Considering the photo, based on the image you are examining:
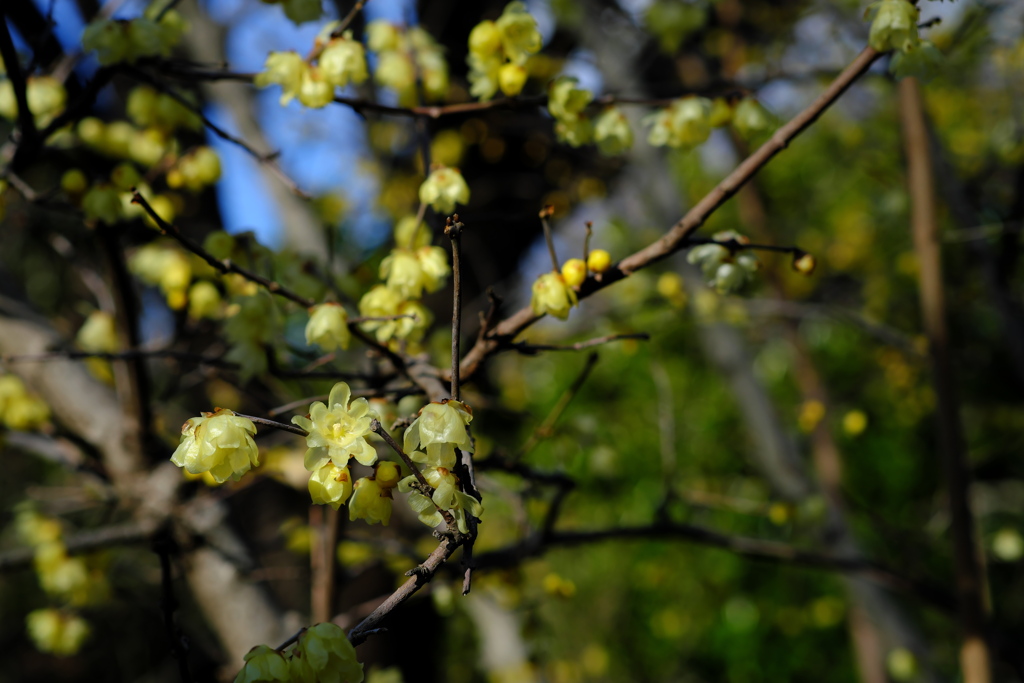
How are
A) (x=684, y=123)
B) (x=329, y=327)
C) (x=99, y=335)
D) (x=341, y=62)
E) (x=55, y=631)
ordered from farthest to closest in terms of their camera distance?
(x=55, y=631)
(x=99, y=335)
(x=684, y=123)
(x=341, y=62)
(x=329, y=327)

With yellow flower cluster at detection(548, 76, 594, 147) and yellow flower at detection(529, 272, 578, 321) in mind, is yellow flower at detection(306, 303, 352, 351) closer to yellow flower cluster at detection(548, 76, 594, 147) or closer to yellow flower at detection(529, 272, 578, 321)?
yellow flower at detection(529, 272, 578, 321)

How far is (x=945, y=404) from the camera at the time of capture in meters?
2.02

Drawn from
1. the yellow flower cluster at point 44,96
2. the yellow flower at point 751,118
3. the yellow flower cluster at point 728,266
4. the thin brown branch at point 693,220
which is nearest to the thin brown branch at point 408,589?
the thin brown branch at point 693,220

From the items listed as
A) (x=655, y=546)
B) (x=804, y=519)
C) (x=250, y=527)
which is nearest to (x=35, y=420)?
(x=250, y=527)

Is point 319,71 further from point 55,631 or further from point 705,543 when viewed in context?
point 55,631

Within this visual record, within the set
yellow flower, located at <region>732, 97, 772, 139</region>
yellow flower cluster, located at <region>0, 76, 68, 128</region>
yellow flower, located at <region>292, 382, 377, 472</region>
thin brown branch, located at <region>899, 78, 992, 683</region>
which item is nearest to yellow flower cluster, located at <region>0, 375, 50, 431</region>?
yellow flower cluster, located at <region>0, 76, 68, 128</region>

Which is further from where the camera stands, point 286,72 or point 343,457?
point 286,72

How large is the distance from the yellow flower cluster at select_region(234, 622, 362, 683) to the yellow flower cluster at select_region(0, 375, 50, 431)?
1.62 metres

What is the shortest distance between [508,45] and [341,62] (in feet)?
1.12

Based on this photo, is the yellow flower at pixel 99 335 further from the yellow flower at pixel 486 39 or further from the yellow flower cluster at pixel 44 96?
the yellow flower at pixel 486 39

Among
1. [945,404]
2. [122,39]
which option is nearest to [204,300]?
[122,39]

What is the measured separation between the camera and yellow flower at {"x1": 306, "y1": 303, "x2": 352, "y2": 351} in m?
1.21

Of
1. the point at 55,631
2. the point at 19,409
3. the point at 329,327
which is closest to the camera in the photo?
the point at 329,327

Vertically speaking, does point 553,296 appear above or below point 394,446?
above
